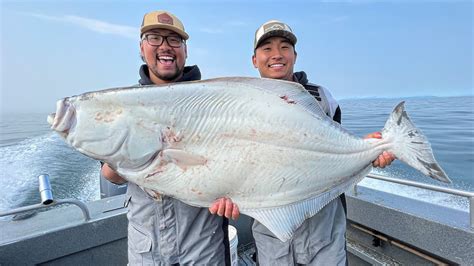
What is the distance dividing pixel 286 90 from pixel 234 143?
49cm

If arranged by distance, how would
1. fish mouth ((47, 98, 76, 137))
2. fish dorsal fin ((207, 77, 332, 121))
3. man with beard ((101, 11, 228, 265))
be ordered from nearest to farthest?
fish mouth ((47, 98, 76, 137)), fish dorsal fin ((207, 77, 332, 121)), man with beard ((101, 11, 228, 265))

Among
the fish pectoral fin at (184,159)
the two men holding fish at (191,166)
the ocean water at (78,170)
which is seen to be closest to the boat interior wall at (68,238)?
the two men holding fish at (191,166)

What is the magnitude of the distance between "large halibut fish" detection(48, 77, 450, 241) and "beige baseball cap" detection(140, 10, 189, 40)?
619 mm

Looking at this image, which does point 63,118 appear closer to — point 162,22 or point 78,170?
point 162,22

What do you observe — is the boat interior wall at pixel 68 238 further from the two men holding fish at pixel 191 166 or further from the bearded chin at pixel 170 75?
the bearded chin at pixel 170 75

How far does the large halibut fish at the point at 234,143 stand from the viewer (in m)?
1.67

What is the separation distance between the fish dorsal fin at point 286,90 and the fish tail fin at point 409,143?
0.44 m

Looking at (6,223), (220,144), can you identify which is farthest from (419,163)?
(6,223)

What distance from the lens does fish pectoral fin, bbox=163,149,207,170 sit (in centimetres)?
174

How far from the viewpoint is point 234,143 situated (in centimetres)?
177

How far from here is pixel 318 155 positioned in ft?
6.30

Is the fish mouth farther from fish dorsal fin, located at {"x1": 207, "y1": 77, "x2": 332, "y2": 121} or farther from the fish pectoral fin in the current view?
fish dorsal fin, located at {"x1": 207, "y1": 77, "x2": 332, "y2": 121}

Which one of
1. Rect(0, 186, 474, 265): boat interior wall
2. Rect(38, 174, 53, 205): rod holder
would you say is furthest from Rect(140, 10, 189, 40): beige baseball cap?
Rect(0, 186, 474, 265): boat interior wall

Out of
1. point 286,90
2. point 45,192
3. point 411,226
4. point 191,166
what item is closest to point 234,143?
point 191,166
